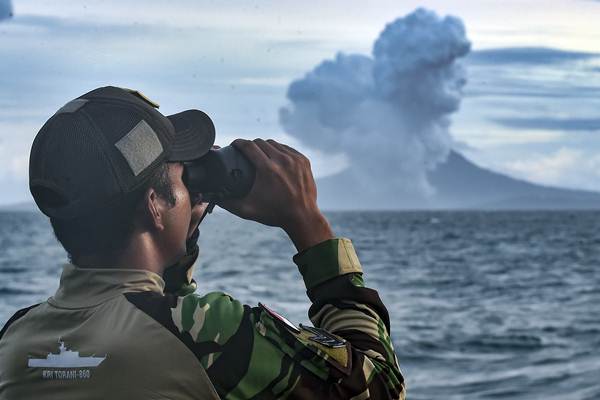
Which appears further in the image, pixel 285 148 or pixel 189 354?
pixel 285 148

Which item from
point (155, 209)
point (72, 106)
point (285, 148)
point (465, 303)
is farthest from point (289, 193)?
point (465, 303)

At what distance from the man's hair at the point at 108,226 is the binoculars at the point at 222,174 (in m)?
0.10

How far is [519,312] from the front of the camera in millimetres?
26141

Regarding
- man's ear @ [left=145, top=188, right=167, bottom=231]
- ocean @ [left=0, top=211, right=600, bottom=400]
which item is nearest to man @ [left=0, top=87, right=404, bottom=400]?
man's ear @ [left=145, top=188, right=167, bottom=231]

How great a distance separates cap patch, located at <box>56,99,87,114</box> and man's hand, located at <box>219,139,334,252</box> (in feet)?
1.25

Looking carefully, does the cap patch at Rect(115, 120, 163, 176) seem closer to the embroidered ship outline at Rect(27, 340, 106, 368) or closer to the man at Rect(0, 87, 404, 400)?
the man at Rect(0, 87, 404, 400)

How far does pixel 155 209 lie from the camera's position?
2107 millimetres

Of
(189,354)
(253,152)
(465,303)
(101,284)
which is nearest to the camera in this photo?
(189,354)

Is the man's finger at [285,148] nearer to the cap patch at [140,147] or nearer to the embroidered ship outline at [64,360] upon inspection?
the cap patch at [140,147]

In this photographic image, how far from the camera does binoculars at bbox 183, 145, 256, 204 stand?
2219 mm

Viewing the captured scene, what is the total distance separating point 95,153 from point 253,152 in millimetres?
364

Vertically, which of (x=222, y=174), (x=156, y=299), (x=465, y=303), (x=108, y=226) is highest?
(x=222, y=174)

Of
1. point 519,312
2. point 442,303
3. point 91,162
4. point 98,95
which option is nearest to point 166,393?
point 91,162

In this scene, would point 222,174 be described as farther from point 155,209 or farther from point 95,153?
point 95,153
